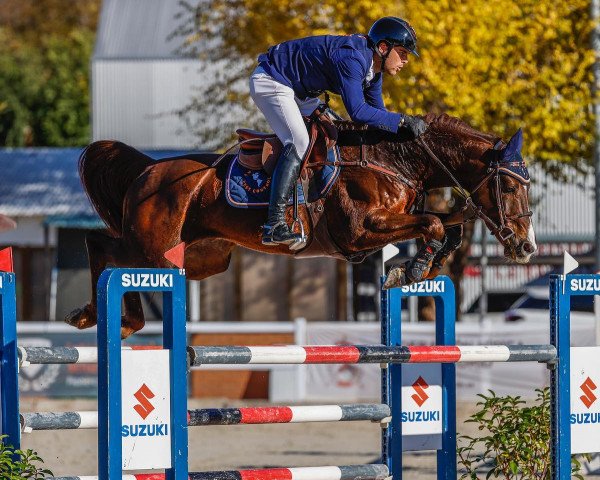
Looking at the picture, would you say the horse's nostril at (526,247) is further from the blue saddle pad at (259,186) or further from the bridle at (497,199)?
the blue saddle pad at (259,186)

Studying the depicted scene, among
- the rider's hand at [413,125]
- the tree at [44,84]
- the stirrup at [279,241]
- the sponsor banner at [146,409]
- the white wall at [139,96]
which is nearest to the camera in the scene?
the sponsor banner at [146,409]

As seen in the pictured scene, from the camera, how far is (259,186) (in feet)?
18.9

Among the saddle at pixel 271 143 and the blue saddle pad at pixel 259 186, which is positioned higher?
the saddle at pixel 271 143

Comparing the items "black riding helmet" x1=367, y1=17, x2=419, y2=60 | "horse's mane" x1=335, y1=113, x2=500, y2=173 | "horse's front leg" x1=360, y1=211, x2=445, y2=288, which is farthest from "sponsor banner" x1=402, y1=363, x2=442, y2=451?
"black riding helmet" x1=367, y1=17, x2=419, y2=60

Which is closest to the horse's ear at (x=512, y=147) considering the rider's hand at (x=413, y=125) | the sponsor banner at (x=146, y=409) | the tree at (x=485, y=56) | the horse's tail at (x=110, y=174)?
the rider's hand at (x=413, y=125)

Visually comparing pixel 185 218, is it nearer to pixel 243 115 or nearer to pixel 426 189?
pixel 426 189

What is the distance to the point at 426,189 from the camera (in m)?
5.98

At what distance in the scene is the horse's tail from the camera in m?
6.14

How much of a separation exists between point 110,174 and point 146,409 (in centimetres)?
200

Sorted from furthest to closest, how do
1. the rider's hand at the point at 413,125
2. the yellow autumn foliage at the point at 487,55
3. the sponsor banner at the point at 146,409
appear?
1. the yellow autumn foliage at the point at 487,55
2. the rider's hand at the point at 413,125
3. the sponsor banner at the point at 146,409

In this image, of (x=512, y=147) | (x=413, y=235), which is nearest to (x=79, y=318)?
(x=413, y=235)

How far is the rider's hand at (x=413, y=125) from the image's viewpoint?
5.74 meters

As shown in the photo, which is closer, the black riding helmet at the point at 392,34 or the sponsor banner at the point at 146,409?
the sponsor banner at the point at 146,409

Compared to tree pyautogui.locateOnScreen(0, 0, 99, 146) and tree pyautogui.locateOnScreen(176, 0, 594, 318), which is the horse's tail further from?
tree pyautogui.locateOnScreen(0, 0, 99, 146)
